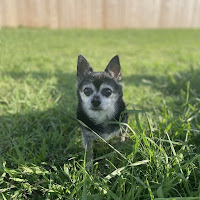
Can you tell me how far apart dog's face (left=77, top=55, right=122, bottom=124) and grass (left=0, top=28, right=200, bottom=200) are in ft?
1.00

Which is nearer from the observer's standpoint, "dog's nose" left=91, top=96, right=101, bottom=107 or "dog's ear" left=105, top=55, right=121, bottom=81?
"dog's nose" left=91, top=96, right=101, bottom=107

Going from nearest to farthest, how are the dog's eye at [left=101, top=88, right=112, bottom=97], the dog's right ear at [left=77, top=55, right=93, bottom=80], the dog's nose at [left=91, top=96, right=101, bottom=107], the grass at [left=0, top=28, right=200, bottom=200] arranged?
the grass at [left=0, top=28, right=200, bottom=200] → the dog's nose at [left=91, top=96, right=101, bottom=107] → the dog's eye at [left=101, top=88, right=112, bottom=97] → the dog's right ear at [left=77, top=55, right=93, bottom=80]

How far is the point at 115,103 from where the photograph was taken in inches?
82.4

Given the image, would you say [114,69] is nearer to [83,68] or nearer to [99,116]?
[83,68]

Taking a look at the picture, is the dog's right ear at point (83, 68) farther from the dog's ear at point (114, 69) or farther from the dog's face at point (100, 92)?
the dog's ear at point (114, 69)

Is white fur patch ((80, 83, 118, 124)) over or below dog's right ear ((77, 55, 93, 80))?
below

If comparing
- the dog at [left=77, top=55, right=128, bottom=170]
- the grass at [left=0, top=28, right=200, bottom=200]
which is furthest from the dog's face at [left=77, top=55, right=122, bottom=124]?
the grass at [left=0, top=28, right=200, bottom=200]

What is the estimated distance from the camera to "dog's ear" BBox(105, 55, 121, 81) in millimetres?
2102

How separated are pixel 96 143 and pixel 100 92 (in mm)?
623

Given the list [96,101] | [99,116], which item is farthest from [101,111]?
[96,101]

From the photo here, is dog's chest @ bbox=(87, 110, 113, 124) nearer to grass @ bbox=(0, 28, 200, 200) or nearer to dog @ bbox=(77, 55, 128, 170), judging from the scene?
dog @ bbox=(77, 55, 128, 170)

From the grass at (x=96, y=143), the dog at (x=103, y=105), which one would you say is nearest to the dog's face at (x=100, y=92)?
the dog at (x=103, y=105)

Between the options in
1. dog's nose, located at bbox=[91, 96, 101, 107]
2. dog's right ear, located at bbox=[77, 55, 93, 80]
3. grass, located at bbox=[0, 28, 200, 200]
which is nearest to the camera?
grass, located at bbox=[0, 28, 200, 200]

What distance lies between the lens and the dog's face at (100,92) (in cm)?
196
